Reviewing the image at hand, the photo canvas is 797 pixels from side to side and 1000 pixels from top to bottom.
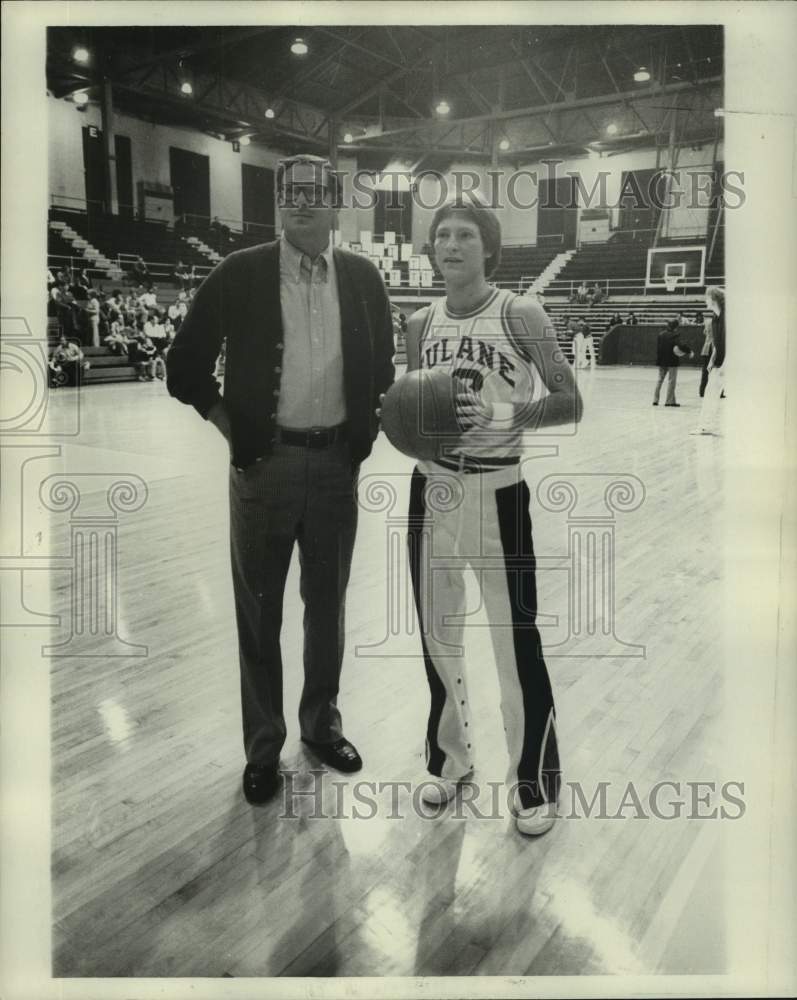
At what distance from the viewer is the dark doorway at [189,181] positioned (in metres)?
2.13

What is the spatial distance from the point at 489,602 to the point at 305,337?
82cm

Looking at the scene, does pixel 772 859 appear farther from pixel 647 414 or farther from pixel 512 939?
pixel 647 414

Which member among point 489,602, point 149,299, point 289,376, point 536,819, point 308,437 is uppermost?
point 149,299

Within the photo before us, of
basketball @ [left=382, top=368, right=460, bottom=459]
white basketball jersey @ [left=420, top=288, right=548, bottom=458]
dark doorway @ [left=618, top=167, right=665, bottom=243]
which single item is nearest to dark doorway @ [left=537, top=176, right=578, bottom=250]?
dark doorway @ [left=618, top=167, right=665, bottom=243]

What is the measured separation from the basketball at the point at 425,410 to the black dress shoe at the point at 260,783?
0.97 m

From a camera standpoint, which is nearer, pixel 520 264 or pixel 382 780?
pixel 520 264

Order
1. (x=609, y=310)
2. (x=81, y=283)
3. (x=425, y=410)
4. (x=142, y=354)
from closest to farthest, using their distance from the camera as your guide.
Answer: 1. (x=425, y=410)
2. (x=81, y=283)
3. (x=142, y=354)
4. (x=609, y=310)

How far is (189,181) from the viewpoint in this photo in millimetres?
2158

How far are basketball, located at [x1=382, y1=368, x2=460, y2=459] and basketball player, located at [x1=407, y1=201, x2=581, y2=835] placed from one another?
0.04 meters

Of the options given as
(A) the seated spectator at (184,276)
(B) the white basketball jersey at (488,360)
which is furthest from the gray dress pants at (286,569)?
(A) the seated spectator at (184,276)

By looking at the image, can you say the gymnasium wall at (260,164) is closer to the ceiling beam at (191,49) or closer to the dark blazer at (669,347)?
the ceiling beam at (191,49)

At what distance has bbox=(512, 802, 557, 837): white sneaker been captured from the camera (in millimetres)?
1969

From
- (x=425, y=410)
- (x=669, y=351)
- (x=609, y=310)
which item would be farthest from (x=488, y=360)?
(x=669, y=351)

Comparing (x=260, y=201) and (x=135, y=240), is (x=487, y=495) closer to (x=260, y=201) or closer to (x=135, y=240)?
(x=260, y=201)
